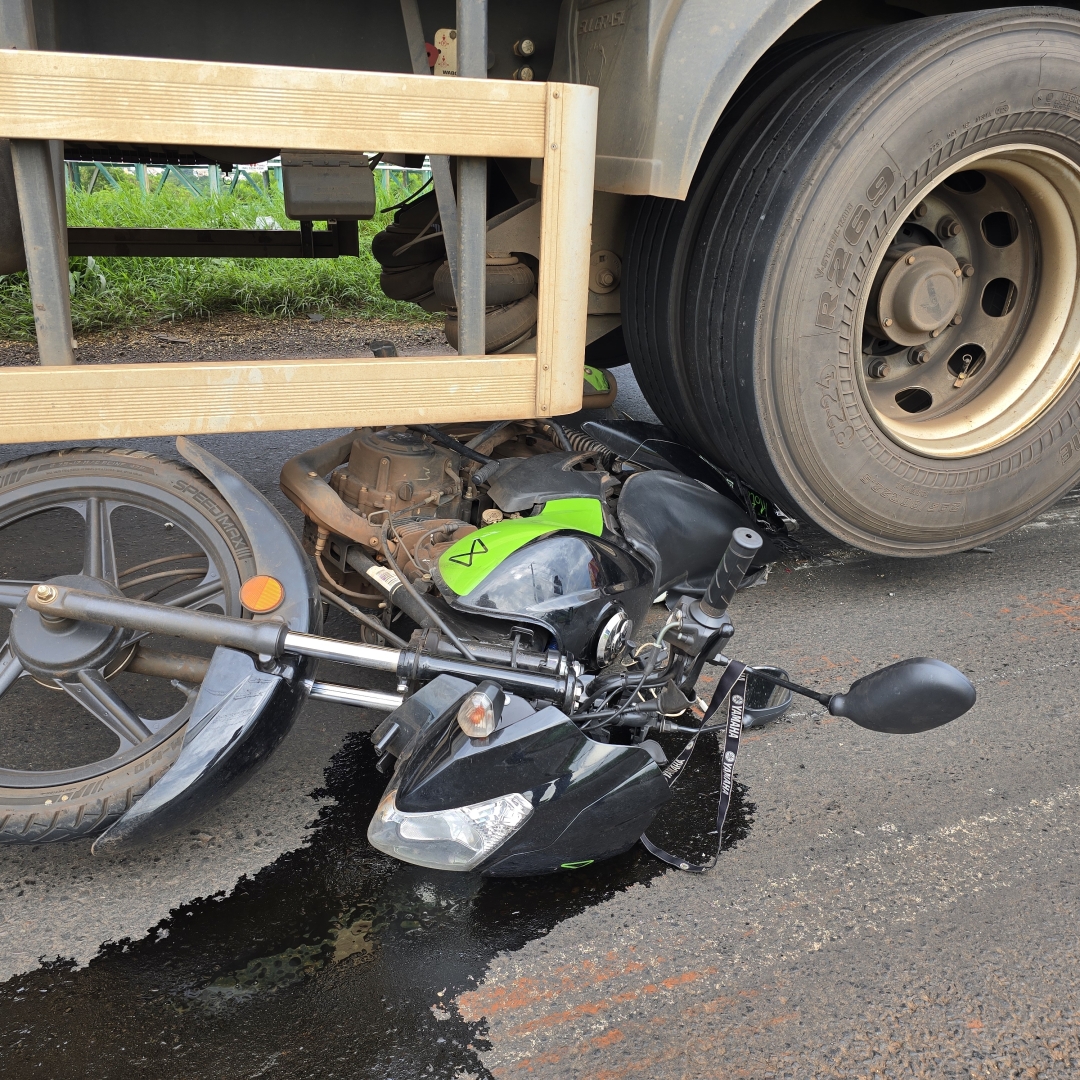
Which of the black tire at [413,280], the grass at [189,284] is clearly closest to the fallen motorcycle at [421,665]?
the black tire at [413,280]

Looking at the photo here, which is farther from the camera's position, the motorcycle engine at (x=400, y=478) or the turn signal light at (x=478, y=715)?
the motorcycle engine at (x=400, y=478)

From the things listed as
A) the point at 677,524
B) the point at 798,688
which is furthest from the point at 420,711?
the point at 677,524

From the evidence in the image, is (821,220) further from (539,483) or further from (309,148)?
(309,148)

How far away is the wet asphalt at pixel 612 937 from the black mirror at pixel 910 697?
1.21 feet

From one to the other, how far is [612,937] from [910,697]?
27.0 inches

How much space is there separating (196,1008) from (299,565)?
825 millimetres

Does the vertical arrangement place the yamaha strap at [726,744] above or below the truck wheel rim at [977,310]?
below

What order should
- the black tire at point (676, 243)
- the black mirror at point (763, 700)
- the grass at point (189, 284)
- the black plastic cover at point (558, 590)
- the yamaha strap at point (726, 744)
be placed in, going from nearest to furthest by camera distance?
the yamaha strap at point (726, 744) → the black plastic cover at point (558, 590) → the black mirror at point (763, 700) → the black tire at point (676, 243) → the grass at point (189, 284)

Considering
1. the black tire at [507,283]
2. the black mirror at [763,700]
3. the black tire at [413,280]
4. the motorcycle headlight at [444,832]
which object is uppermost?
the black tire at [507,283]

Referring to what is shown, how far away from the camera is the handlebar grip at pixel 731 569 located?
5.42ft

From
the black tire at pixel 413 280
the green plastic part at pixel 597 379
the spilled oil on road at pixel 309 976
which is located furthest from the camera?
the black tire at pixel 413 280

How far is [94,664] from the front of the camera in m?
1.89

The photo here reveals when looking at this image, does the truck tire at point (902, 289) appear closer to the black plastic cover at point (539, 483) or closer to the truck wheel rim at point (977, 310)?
the truck wheel rim at point (977, 310)

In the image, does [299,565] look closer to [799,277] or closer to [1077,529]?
[799,277]
